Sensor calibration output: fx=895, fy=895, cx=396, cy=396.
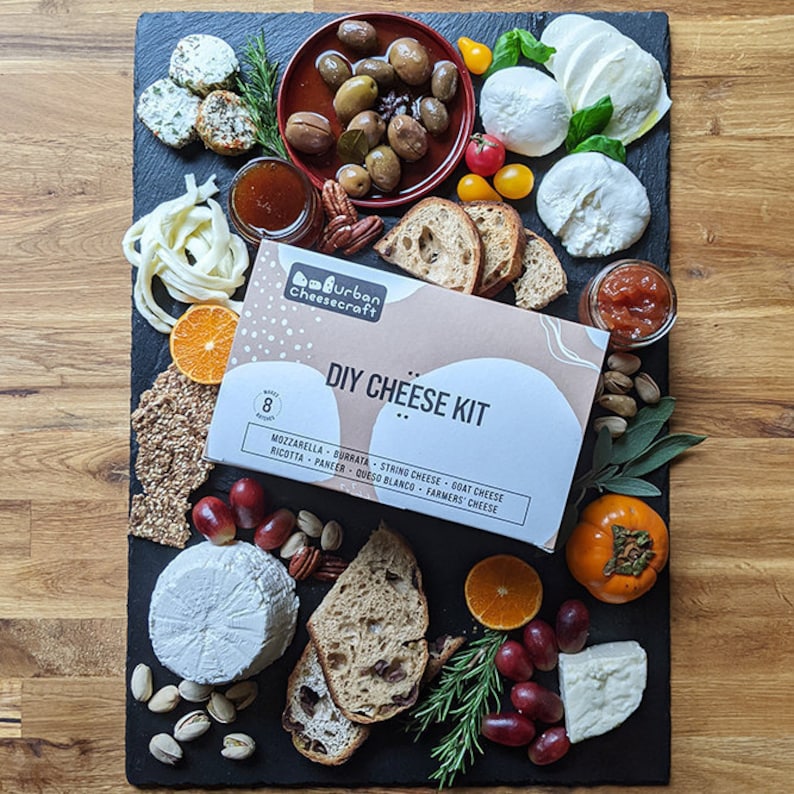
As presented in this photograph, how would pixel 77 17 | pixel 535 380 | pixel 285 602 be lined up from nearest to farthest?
pixel 535 380
pixel 285 602
pixel 77 17

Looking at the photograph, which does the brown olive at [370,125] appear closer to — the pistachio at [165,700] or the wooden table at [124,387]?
the wooden table at [124,387]

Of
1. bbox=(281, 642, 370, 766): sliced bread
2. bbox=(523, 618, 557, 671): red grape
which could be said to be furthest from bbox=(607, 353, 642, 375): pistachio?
bbox=(281, 642, 370, 766): sliced bread

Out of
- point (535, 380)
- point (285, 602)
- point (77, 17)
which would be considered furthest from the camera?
point (77, 17)

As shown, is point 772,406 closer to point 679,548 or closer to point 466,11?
point 679,548

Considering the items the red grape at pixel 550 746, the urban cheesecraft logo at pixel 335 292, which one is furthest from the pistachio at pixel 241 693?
the urban cheesecraft logo at pixel 335 292

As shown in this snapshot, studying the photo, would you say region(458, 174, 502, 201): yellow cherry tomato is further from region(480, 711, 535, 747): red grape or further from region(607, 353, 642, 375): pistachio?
region(480, 711, 535, 747): red grape

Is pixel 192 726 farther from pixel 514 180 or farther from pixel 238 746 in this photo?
pixel 514 180

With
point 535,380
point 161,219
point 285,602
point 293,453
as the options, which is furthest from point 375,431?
point 161,219
